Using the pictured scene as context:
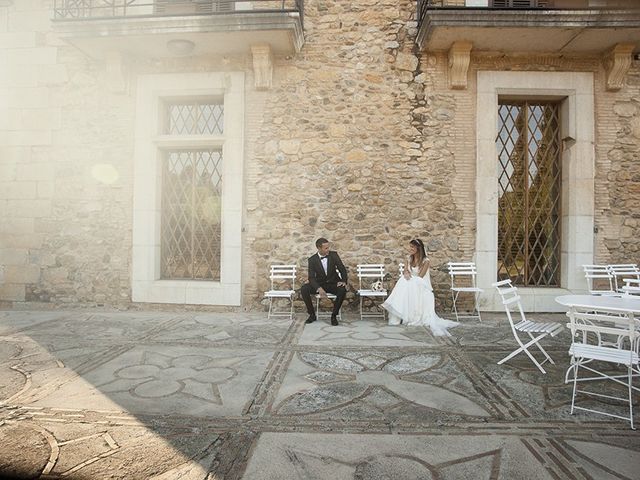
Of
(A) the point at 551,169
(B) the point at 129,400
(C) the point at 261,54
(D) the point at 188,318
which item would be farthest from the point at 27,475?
(A) the point at 551,169

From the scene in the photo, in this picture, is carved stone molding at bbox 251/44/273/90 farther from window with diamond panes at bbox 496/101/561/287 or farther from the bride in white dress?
window with diamond panes at bbox 496/101/561/287

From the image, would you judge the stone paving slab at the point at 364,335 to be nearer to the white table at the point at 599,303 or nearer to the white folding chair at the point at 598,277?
the white table at the point at 599,303

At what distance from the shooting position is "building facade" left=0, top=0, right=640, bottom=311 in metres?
6.93

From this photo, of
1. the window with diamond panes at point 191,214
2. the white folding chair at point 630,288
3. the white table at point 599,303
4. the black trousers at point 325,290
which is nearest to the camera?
the white table at point 599,303

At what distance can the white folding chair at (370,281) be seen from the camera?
6.69 metres

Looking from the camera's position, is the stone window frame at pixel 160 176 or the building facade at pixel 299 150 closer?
the building facade at pixel 299 150

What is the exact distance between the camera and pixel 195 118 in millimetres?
7664

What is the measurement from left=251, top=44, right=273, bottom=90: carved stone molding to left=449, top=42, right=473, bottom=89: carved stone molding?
3.37 meters

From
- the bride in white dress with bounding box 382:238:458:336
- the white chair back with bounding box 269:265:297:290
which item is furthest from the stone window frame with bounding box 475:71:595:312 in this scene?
the white chair back with bounding box 269:265:297:290

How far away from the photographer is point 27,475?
216 centimetres

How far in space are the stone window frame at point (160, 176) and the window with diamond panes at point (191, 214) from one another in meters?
0.19

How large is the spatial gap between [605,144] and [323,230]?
17.9 feet

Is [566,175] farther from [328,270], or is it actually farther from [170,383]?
[170,383]

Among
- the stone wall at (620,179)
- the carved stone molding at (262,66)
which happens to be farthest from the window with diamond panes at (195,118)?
the stone wall at (620,179)
